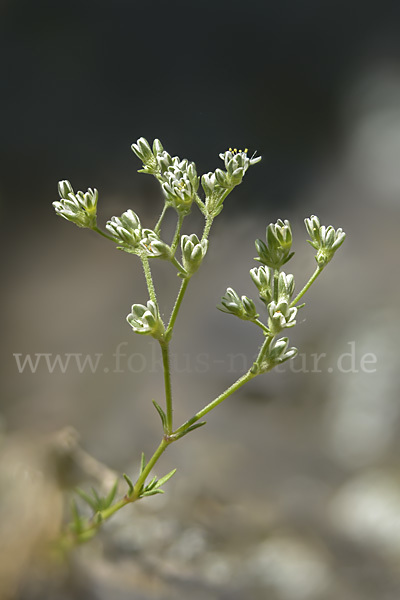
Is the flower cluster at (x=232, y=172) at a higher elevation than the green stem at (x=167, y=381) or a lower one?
higher

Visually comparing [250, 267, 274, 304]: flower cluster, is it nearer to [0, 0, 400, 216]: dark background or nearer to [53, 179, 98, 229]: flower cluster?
[53, 179, 98, 229]: flower cluster

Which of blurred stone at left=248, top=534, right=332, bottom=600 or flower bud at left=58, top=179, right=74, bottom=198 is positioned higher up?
flower bud at left=58, top=179, right=74, bottom=198

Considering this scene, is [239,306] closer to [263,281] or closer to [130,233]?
[263,281]

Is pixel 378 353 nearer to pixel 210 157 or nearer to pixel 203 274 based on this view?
pixel 203 274

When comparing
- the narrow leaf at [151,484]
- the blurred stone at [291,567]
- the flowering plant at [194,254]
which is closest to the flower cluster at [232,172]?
the flowering plant at [194,254]

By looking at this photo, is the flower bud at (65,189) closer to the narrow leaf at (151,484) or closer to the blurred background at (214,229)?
the narrow leaf at (151,484)

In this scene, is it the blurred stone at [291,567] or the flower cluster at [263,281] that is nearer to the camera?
the flower cluster at [263,281]

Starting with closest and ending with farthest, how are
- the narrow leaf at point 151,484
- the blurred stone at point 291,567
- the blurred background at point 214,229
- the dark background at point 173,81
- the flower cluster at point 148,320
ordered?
the flower cluster at point 148,320 → the narrow leaf at point 151,484 → the blurred stone at point 291,567 → the blurred background at point 214,229 → the dark background at point 173,81

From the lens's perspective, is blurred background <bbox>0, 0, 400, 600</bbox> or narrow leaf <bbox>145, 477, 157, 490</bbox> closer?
narrow leaf <bbox>145, 477, 157, 490</bbox>

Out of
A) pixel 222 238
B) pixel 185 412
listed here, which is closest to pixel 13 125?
pixel 222 238

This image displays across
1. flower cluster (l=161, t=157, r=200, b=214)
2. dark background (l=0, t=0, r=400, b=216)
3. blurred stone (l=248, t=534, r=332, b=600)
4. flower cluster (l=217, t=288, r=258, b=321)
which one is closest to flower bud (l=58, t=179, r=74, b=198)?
flower cluster (l=161, t=157, r=200, b=214)

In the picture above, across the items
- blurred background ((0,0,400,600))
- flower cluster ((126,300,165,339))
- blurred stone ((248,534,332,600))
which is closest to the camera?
flower cluster ((126,300,165,339))
